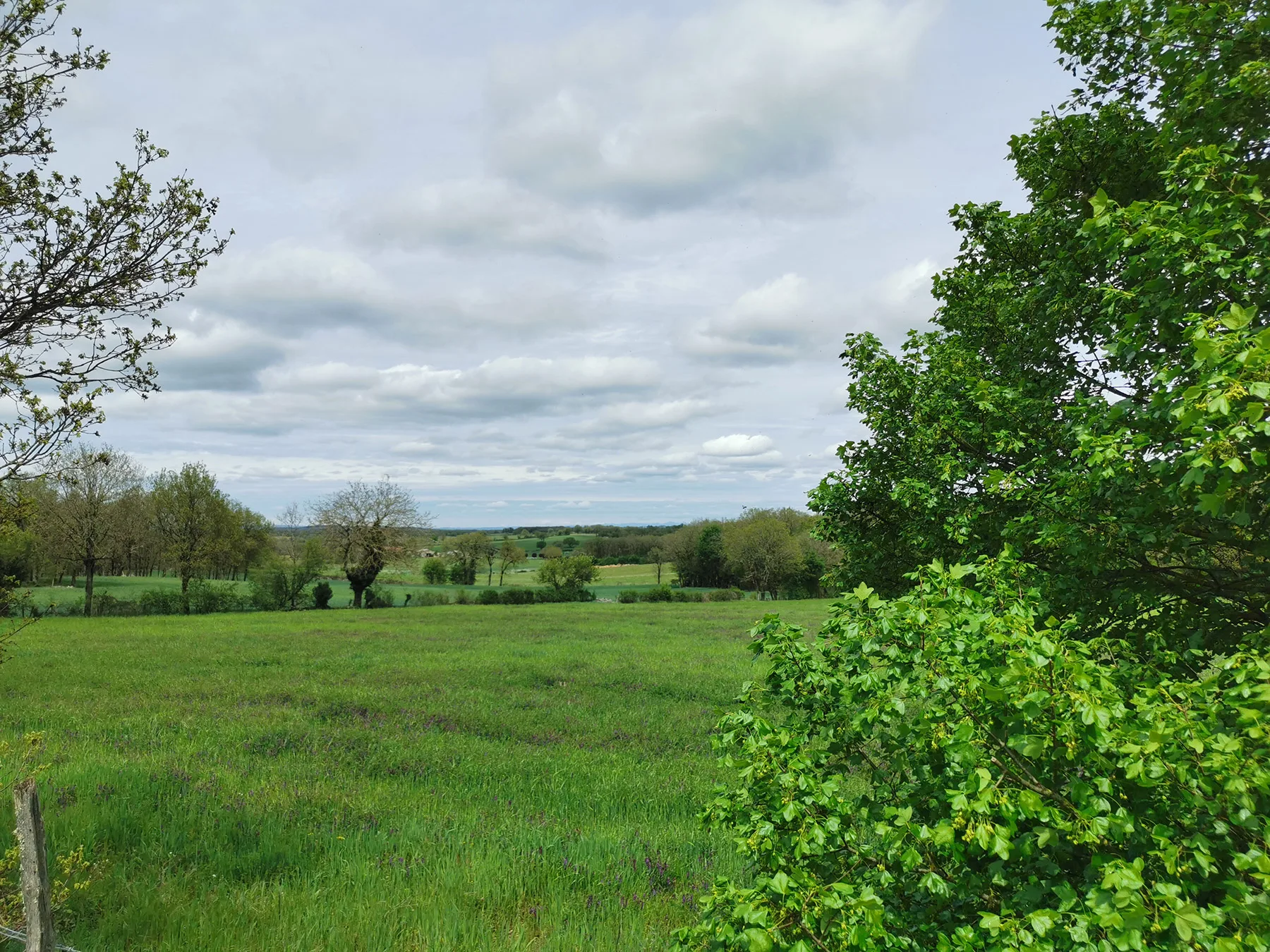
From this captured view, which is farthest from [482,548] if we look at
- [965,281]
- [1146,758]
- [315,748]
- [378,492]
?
[1146,758]

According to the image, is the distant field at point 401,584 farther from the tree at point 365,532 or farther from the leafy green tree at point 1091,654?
the leafy green tree at point 1091,654

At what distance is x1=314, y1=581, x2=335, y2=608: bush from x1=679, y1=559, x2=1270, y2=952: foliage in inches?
2490

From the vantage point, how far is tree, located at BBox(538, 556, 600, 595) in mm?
74562

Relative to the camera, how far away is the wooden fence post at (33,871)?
456 centimetres

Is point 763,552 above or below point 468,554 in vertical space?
above

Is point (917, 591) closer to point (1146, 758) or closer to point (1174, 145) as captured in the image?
point (1146, 758)

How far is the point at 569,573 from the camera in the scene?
7562 cm

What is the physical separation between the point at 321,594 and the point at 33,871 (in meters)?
60.9

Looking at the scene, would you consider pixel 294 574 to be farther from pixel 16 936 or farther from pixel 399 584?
pixel 16 936

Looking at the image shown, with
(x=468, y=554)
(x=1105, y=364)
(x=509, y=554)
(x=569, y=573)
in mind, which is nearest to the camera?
(x=1105, y=364)

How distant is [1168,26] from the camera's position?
660 centimetres

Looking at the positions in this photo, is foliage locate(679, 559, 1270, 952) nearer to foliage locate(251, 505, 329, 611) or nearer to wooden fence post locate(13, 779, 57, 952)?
wooden fence post locate(13, 779, 57, 952)

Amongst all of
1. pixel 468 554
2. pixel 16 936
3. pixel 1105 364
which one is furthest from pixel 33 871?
pixel 468 554

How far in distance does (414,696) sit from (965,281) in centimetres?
1783
